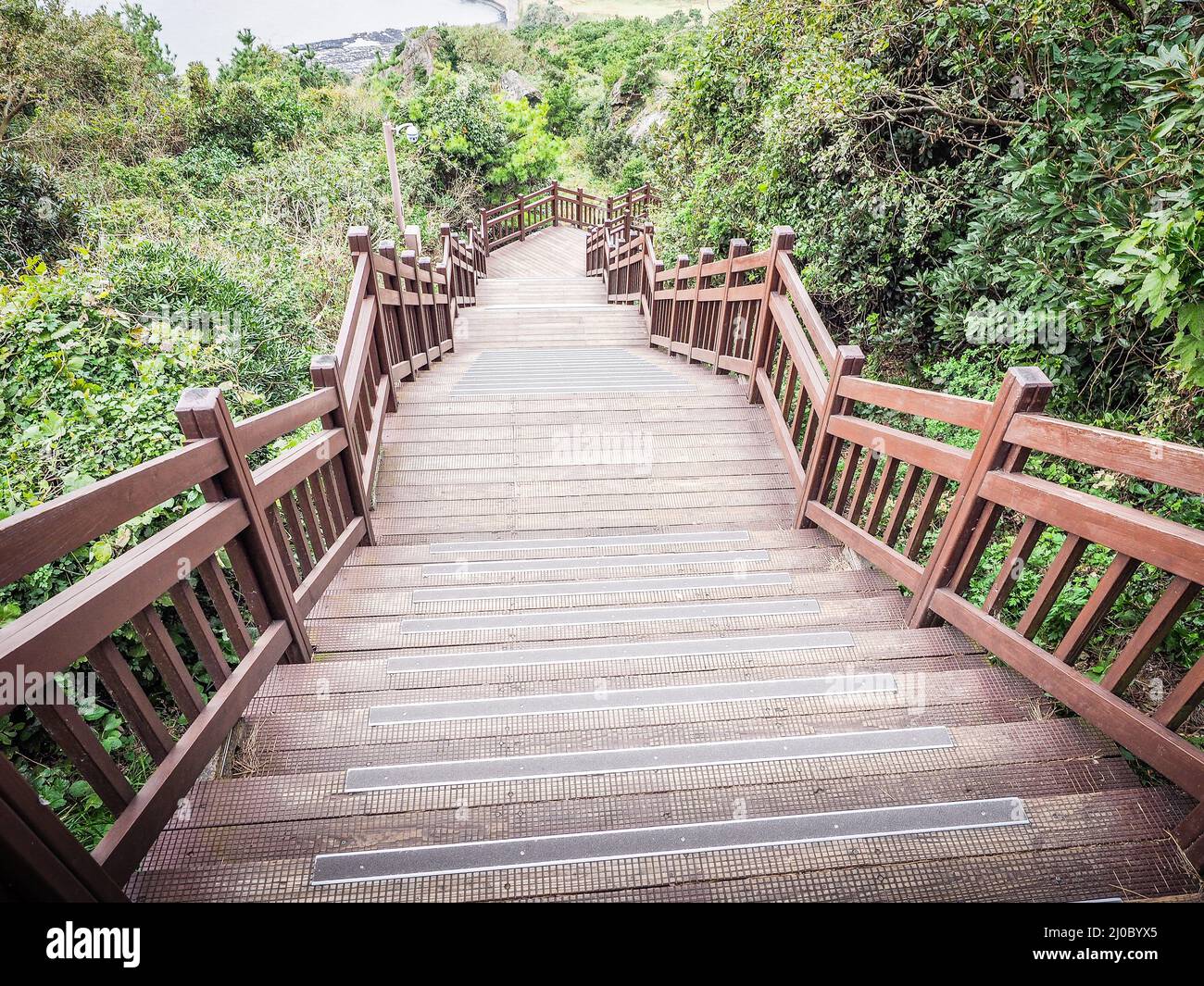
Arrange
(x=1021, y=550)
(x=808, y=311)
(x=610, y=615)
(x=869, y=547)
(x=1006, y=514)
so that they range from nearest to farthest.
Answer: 1. (x=1021, y=550)
2. (x=610, y=615)
3. (x=869, y=547)
4. (x=808, y=311)
5. (x=1006, y=514)

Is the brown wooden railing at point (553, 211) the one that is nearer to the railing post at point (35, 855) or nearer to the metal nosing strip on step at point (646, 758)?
the metal nosing strip on step at point (646, 758)

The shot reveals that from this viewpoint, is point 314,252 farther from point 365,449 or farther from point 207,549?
point 207,549

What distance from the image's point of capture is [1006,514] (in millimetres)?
3996

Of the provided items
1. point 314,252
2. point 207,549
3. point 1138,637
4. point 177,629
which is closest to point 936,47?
point 1138,637

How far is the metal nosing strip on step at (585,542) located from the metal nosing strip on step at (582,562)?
0.12 m

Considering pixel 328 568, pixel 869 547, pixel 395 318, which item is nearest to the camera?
pixel 328 568

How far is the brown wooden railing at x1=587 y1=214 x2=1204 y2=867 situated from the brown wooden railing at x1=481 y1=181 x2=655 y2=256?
13567 mm

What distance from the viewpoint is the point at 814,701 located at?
7.32 feet

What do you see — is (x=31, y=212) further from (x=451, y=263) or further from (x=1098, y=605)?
(x=1098, y=605)

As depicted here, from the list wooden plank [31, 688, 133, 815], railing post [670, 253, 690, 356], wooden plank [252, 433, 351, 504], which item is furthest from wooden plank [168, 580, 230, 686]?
railing post [670, 253, 690, 356]

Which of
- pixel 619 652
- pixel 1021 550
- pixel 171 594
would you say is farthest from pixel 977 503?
pixel 171 594

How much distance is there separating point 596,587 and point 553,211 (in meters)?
19.2

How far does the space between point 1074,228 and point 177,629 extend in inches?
224

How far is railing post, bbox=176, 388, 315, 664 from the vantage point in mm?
1873
